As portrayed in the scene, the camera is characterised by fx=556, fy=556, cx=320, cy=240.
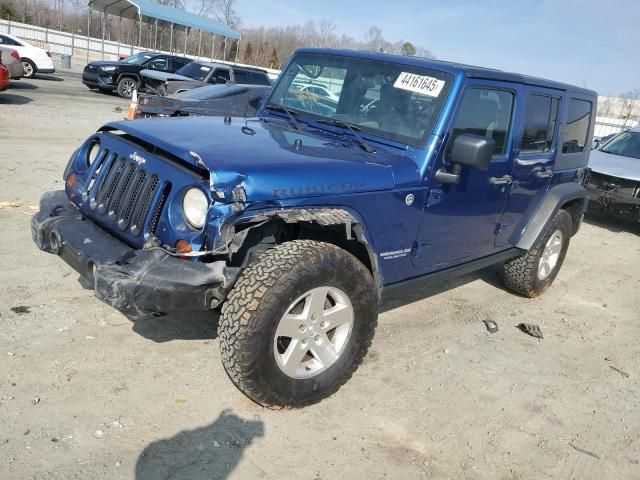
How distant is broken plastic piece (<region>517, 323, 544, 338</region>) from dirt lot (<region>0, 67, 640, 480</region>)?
3.1 inches

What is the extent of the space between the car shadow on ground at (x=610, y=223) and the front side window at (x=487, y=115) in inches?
255

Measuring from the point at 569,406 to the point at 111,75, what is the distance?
712 inches

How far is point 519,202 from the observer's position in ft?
15.5

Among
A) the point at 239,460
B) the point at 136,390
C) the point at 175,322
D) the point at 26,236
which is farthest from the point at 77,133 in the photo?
the point at 239,460

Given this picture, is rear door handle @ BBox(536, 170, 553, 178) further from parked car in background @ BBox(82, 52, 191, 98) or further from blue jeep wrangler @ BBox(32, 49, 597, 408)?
parked car in background @ BBox(82, 52, 191, 98)

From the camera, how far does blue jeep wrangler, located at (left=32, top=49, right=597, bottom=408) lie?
2.86 m

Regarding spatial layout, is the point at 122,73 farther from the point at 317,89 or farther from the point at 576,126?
the point at 576,126

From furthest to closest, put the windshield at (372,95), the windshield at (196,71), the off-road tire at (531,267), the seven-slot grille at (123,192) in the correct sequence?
the windshield at (196,71) < the off-road tire at (531,267) < the windshield at (372,95) < the seven-slot grille at (123,192)

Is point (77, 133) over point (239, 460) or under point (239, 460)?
over

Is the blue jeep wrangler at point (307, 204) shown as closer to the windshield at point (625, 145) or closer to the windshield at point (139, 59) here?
the windshield at point (625, 145)

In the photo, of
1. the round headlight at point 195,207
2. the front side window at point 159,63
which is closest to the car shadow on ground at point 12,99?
the front side window at point 159,63

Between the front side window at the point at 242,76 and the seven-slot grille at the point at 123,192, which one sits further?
the front side window at the point at 242,76

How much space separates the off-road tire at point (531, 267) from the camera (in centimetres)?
530

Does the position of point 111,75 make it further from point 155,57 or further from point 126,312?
point 126,312
